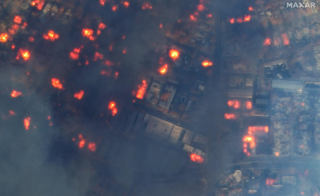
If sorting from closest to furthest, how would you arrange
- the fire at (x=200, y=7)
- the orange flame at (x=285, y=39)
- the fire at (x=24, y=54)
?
1. the fire at (x=24, y=54)
2. the fire at (x=200, y=7)
3. the orange flame at (x=285, y=39)

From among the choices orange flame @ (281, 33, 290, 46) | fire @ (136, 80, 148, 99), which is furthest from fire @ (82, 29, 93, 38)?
orange flame @ (281, 33, 290, 46)

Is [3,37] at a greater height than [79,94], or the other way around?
[3,37]

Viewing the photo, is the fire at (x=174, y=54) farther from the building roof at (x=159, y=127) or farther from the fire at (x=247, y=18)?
the fire at (x=247, y=18)

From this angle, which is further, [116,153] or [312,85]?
[312,85]

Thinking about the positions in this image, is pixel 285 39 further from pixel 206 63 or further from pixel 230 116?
pixel 230 116

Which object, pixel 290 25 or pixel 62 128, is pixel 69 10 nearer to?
pixel 62 128

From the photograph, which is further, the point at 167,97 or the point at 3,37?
the point at 167,97

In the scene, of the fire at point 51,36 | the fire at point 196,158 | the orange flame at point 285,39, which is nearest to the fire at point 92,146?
the fire at point 196,158

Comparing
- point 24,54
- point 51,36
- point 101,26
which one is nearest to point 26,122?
point 24,54

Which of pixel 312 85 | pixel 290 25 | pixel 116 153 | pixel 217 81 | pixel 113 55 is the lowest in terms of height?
pixel 116 153

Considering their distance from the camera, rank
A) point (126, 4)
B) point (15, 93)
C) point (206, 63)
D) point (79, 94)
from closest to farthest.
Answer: point (15, 93)
point (79, 94)
point (206, 63)
point (126, 4)

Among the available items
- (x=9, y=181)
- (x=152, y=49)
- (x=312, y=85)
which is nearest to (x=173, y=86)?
(x=152, y=49)
